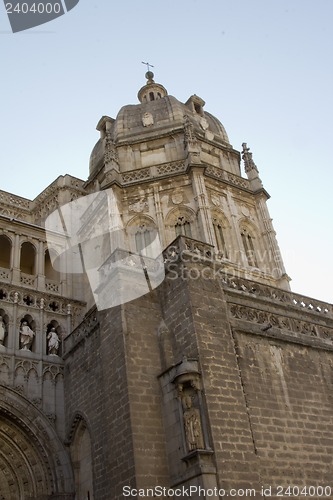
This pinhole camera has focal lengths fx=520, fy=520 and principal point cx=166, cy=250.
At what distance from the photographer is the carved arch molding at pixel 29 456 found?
13812 millimetres

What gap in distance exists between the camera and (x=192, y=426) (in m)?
10.4

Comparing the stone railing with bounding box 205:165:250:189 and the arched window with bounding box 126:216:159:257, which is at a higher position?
the stone railing with bounding box 205:165:250:189

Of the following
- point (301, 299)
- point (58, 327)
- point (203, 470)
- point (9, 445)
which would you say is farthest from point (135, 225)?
point (203, 470)

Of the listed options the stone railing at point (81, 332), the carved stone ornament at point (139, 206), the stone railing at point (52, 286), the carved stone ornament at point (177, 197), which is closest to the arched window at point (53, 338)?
the stone railing at point (81, 332)

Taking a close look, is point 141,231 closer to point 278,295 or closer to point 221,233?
point 221,233

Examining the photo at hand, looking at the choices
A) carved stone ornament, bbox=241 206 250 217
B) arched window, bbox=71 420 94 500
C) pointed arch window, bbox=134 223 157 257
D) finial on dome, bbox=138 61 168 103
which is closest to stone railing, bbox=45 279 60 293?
pointed arch window, bbox=134 223 157 257

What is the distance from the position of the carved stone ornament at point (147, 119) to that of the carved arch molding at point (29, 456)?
47.7 ft

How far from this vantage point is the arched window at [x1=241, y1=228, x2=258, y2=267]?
69.9ft

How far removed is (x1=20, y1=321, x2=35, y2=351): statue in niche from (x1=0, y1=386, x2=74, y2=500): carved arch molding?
1615mm

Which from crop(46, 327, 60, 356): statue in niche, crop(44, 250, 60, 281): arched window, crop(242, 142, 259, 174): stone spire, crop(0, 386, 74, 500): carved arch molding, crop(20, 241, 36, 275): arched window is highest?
crop(242, 142, 259, 174): stone spire

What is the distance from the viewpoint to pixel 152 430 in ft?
36.6

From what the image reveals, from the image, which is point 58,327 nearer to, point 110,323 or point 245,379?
point 110,323

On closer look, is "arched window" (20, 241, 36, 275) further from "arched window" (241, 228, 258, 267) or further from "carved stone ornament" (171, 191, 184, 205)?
"arched window" (241, 228, 258, 267)

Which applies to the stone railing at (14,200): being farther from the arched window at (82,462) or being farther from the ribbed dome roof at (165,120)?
the arched window at (82,462)
